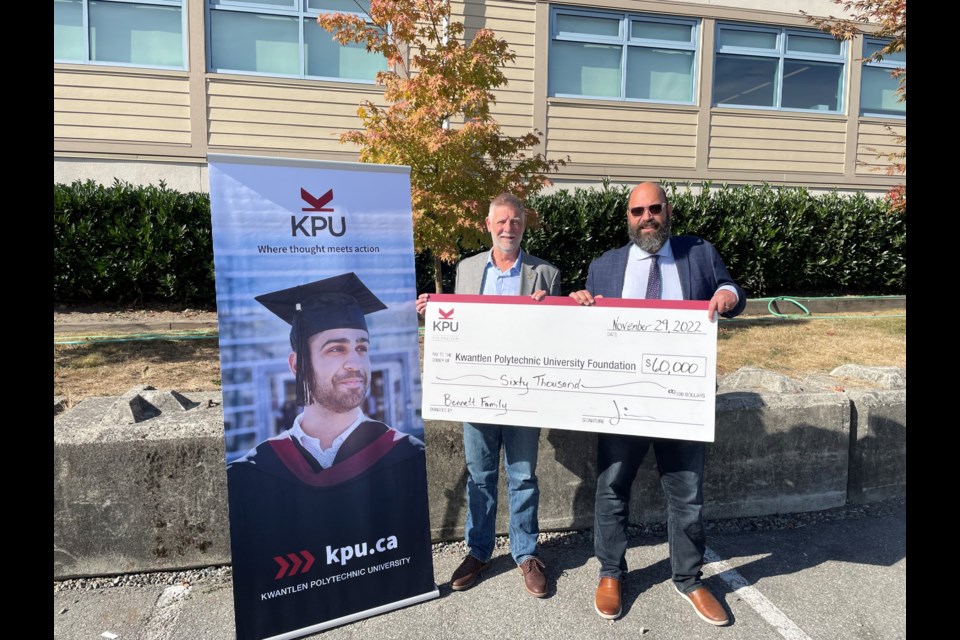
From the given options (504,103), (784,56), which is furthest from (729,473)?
(784,56)

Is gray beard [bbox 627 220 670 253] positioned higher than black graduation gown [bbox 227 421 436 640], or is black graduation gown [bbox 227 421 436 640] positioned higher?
gray beard [bbox 627 220 670 253]

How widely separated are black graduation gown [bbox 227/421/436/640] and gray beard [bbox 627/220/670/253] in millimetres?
1512

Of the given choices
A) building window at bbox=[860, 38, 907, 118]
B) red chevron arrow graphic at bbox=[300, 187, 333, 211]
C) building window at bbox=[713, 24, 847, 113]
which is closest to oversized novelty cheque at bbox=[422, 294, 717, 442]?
red chevron arrow graphic at bbox=[300, 187, 333, 211]

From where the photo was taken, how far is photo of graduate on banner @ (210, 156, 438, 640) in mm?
2541

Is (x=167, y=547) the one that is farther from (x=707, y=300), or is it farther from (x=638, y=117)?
(x=638, y=117)

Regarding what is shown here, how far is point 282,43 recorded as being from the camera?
10539mm

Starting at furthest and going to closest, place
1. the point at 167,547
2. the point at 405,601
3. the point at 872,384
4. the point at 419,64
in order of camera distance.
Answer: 1. the point at 419,64
2. the point at 872,384
3. the point at 167,547
4. the point at 405,601

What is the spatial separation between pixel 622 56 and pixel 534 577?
11.4 metres

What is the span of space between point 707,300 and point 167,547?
3061mm

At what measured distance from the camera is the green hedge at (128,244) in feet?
27.0

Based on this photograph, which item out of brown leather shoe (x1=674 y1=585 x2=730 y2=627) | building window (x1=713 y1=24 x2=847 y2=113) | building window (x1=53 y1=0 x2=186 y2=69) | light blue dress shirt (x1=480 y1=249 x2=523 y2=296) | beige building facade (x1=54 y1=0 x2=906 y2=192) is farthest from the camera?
building window (x1=713 y1=24 x2=847 y2=113)

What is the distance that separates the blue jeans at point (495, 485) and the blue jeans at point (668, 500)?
0.35m

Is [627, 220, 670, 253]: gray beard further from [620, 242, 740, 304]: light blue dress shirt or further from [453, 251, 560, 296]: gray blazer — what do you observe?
[453, 251, 560, 296]: gray blazer

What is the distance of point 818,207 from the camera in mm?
10992
